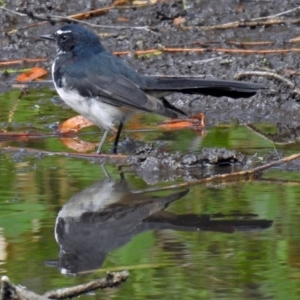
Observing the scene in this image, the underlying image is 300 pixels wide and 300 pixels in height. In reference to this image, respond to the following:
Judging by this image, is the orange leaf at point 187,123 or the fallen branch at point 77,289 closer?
the fallen branch at point 77,289

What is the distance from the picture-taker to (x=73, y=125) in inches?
287

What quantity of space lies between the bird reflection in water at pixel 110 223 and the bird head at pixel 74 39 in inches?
71.4

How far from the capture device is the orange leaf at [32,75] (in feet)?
29.5

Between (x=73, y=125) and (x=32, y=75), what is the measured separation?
1902mm

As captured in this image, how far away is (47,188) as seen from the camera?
221 inches

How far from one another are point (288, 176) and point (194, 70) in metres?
3.02

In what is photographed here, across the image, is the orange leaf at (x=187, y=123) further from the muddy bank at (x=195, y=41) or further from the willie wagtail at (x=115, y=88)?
the willie wagtail at (x=115, y=88)

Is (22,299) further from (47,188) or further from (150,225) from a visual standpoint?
(47,188)

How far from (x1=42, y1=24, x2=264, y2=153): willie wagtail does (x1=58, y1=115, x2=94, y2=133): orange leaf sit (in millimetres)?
490

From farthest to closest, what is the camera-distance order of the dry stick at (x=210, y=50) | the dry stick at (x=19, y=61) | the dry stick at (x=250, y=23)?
the dry stick at (x=250, y=23) → the dry stick at (x=19, y=61) → the dry stick at (x=210, y=50)

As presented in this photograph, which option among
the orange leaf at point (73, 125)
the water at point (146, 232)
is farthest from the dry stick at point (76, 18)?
the water at point (146, 232)

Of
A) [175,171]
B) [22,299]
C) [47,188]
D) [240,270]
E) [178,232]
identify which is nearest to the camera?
[22,299]

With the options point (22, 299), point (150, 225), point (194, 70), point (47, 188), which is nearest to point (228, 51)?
point (194, 70)

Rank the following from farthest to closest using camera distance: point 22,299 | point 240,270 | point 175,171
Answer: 1. point 175,171
2. point 240,270
3. point 22,299
